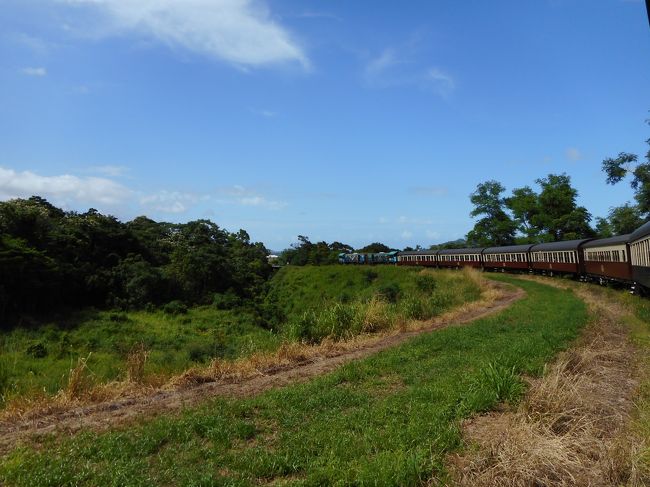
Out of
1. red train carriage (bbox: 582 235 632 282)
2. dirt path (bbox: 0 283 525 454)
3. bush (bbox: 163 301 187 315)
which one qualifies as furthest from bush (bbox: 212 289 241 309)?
dirt path (bbox: 0 283 525 454)

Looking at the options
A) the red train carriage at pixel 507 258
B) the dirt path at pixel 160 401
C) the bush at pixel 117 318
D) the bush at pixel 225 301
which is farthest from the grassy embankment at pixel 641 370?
the bush at pixel 225 301

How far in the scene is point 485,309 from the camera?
800 inches

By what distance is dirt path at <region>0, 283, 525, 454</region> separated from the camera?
624 centimetres

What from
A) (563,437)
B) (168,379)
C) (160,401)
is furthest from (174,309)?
(563,437)

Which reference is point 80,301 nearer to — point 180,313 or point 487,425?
point 180,313

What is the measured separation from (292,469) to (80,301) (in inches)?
1922

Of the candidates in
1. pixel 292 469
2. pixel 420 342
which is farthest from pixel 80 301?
pixel 292 469

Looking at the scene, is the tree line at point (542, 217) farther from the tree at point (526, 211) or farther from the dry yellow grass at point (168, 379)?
the dry yellow grass at point (168, 379)

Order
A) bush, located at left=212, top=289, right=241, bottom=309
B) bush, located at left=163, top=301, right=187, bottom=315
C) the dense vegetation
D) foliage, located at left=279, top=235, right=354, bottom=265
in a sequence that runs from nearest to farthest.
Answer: the dense vegetation, bush, located at left=163, top=301, right=187, bottom=315, bush, located at left=212, top=289, right=241, bottom=309, foliage, located at left=279, top=235, right=354, bottom=265

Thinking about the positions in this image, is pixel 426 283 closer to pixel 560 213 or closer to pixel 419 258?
pixel 419 258

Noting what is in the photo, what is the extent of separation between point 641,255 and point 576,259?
1411 centimetres

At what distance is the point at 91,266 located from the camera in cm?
4934

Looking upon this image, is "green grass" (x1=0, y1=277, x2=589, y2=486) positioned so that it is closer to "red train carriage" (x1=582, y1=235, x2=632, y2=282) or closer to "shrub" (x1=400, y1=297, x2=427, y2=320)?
"shrub" (x1=400, y1=297, x2=427, y2=320)

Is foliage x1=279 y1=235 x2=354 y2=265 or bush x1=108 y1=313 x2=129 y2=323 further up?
Answer: foliage x1=279 y1=235 x2=354 y2=265
